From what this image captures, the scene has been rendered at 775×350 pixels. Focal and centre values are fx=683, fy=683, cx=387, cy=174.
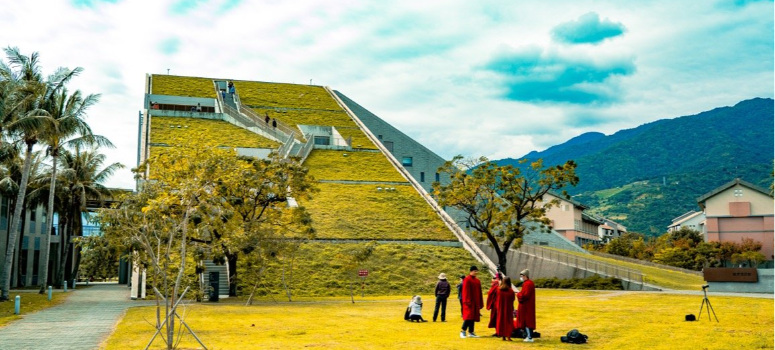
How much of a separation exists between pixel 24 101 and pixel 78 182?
20901 mm

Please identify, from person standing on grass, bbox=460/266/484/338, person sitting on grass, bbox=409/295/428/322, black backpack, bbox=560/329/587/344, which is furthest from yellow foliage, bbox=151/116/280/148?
black backpack, bbox=560/329/587/344

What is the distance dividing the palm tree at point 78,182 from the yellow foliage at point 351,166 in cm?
1615

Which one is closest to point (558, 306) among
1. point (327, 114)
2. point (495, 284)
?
point (495, 284)

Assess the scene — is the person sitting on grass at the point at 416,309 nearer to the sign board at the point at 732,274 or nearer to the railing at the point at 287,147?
the sign board at the point at 732,274

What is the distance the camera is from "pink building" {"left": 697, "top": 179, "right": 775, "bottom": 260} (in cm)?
5756

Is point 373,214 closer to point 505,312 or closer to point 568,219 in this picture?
point 505,312

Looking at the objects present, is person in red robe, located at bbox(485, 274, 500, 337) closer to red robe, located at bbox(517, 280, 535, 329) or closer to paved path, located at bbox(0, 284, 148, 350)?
red robe, located at bbox(517, 280, 535, 329)

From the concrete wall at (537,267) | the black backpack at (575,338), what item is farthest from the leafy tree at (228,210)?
the concrete wall at (537,267)

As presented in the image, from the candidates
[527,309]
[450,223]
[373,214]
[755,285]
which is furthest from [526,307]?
[373,214]

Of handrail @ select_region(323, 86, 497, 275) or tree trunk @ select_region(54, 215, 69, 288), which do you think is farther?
tree trunk @ select_region(54, 215, 69, 288)

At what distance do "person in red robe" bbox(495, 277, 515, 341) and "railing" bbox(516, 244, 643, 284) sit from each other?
79.9 ft

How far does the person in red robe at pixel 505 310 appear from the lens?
1588 cm

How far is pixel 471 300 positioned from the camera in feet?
54.9

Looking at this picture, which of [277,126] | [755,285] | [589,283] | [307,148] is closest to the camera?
[755,285]
